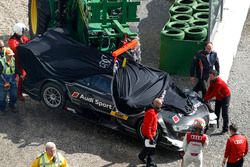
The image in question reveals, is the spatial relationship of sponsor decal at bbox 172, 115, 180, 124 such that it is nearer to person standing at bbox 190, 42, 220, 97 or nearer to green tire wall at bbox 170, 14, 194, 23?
person standing at bbox 190, 42, 220, 97

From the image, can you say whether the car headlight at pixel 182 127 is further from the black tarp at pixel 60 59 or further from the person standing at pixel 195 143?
the black tarp at pixel 60 59

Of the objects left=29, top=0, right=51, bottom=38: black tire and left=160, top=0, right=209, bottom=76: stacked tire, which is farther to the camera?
left=160, top=0, right=209, bottom=76: stacked tire

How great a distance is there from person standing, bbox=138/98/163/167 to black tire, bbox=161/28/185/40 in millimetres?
4163

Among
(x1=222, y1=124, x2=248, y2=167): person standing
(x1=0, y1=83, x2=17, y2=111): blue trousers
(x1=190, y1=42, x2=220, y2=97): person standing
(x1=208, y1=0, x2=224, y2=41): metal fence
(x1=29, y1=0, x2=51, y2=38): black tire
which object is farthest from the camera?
(x1=208, y1=0, x2=224, y2=41): metal fence

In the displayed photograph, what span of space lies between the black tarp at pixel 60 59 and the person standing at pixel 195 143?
106 inches

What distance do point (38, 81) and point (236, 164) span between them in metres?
4.69

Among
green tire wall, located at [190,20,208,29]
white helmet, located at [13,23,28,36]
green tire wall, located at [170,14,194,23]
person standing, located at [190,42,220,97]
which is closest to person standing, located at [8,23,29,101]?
white helmet, located at [13,23,28,36]

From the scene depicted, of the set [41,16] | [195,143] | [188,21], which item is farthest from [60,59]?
[188,21]

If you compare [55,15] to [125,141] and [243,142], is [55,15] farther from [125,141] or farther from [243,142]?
[243,142]

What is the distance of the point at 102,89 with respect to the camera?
1226cm

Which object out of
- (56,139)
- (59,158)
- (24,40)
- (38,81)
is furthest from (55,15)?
(59,158)

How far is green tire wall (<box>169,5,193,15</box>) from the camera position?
16.5 m

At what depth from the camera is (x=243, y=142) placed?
10438mm

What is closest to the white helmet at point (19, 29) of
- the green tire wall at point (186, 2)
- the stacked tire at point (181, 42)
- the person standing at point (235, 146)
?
the stacked tire at point (181, 42)
